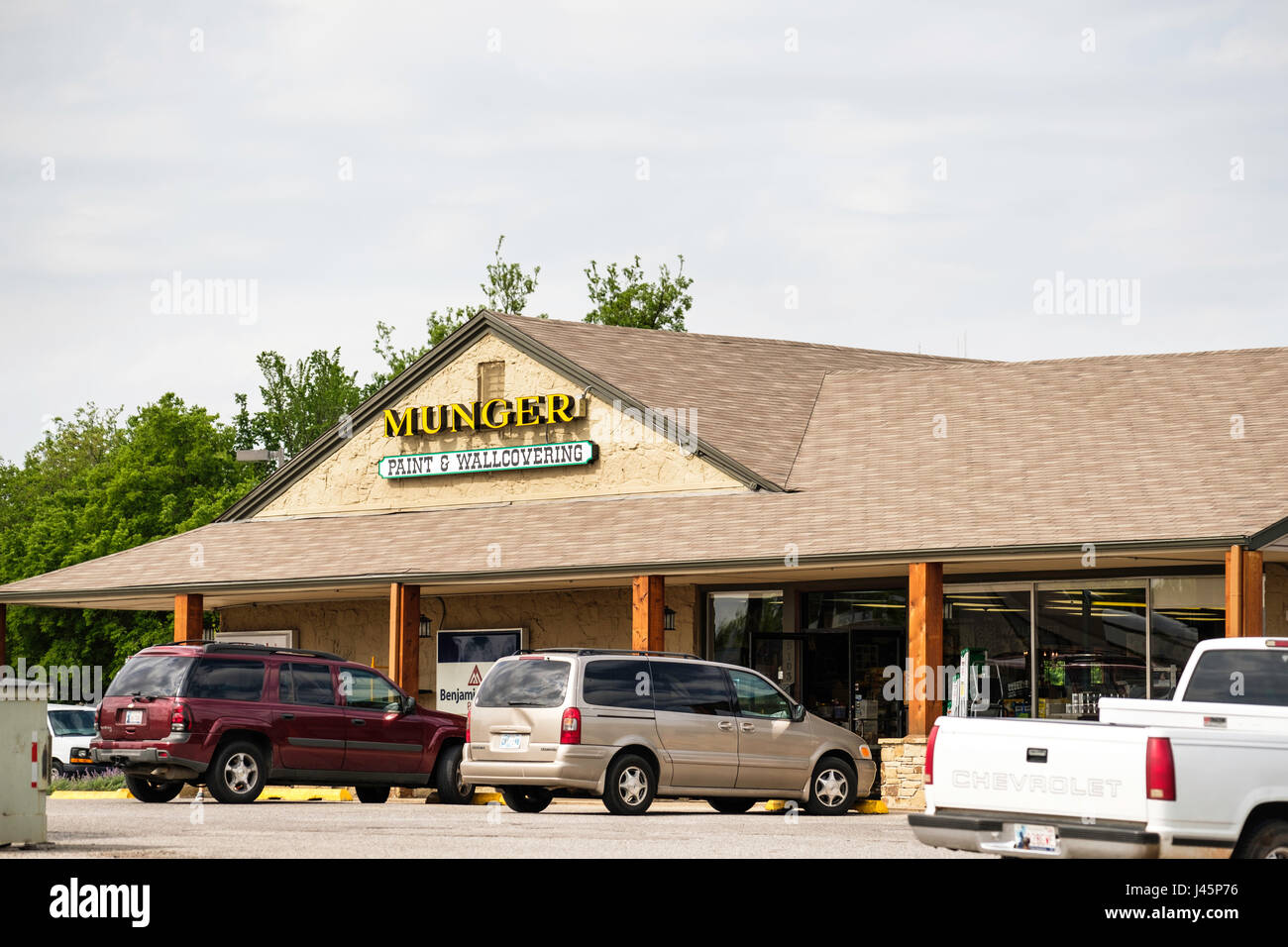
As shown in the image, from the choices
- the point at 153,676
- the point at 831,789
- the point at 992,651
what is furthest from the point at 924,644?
the point at 153,676

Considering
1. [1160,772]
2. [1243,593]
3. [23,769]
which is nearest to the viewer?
[1160,772]

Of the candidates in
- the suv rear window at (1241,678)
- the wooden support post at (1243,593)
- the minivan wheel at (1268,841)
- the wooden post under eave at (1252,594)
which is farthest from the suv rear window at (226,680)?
the minivan wheel at (1268,841)

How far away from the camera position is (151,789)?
72.5 feet

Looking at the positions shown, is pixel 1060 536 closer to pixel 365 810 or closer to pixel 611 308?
pixel 365 810

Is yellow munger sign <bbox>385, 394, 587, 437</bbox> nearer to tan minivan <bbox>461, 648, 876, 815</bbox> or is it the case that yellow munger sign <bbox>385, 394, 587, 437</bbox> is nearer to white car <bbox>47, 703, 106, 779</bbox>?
white car <bbox>47, 703, 106, 779</bbox>

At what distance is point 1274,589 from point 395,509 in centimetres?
1505

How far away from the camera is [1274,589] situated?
79.0ft

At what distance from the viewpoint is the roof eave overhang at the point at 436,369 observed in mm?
28280

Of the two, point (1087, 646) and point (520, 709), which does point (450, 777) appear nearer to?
point (520, 709)

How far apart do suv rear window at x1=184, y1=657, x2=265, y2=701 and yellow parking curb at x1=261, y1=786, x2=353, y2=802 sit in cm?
359

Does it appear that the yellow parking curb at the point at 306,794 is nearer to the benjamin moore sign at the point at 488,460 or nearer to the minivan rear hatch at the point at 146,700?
the minivan rear hatch at the point at 146,700

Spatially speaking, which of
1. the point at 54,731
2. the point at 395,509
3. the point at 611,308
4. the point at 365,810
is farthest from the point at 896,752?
the point at 611,308

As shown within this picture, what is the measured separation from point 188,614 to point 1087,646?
14.7 metres

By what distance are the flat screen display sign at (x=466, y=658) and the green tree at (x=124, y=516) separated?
2841cm
